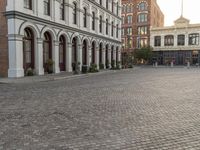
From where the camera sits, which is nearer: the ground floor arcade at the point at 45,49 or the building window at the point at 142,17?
the ground floor arcade at the point at 45,49

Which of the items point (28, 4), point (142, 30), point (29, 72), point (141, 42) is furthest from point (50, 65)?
point (142, 30)

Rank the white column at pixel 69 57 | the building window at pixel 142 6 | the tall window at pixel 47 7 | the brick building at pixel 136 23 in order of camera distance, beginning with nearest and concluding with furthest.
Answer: the tall window at pixel 47 7 → the white column at pixel 69 57 → the building window at pixel 142 6 → the brick building at pixel 136 23

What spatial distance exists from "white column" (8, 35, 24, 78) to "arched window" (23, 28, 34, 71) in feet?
5.11

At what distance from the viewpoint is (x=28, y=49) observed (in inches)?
831

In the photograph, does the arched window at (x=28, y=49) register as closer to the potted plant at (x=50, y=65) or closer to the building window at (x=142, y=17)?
the potted plant at (x=50, y=65)

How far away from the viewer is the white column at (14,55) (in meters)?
18.5

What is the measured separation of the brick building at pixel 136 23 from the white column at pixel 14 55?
161 ft

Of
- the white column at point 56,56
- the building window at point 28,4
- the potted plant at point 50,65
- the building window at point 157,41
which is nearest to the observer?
the building window at point 28,4

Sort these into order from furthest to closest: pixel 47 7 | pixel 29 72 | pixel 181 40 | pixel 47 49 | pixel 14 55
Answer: pixel 181 40 < pixel 47 49 < pixel 47 7 < pixel 29 72 < pixel 14 55

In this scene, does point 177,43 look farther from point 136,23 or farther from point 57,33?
point 57,33

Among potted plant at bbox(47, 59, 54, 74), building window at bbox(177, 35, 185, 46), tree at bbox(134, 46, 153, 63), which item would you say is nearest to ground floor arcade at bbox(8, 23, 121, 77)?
potted plant at bbox(47, 59, 54, 74)

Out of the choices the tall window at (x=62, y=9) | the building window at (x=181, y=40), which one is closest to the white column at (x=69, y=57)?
the tall window at (x=62, y=9)

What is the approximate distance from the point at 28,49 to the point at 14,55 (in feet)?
8.62

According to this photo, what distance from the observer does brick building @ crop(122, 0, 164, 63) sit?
6512cm
